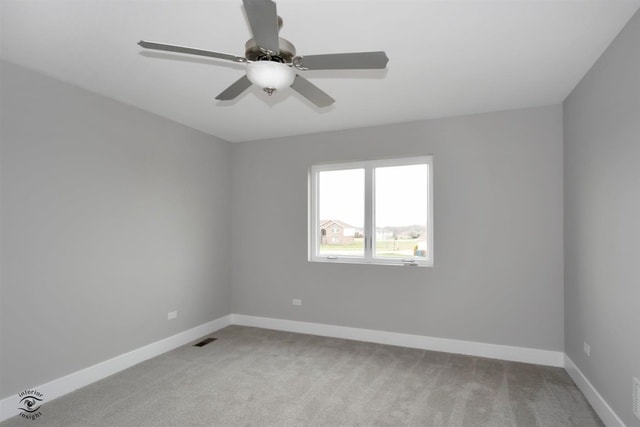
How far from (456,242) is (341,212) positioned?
1.42 m

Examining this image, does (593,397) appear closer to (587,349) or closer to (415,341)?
(587,349)

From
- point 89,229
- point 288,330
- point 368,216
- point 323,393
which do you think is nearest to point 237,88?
point 89,229

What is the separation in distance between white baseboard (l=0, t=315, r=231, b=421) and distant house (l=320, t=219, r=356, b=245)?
1871mm

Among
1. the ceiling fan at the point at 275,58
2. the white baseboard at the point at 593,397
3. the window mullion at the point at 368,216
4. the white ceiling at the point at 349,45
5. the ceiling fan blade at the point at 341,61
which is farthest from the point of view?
the window mullion at the point at 368,216

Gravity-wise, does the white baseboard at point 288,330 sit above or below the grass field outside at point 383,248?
below

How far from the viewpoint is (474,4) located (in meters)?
1.90

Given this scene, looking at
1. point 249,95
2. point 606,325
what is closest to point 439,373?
point 606,325

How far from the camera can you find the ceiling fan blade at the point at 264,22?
131 cm

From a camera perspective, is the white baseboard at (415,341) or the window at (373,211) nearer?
the white baseboard at (415,341)

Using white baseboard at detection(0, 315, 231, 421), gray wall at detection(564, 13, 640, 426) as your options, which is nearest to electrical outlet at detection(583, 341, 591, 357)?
gray wall at detection(564, 13, 640, 426)

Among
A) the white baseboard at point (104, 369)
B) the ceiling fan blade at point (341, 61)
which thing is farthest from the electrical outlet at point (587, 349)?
the white baseboard at point (104, 369)

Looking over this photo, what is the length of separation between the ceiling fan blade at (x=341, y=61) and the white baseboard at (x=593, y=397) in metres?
2.64

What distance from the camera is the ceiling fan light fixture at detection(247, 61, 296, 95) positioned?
1629mm

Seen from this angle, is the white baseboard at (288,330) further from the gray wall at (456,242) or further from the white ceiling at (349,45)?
the white ceiling at (349,45)
